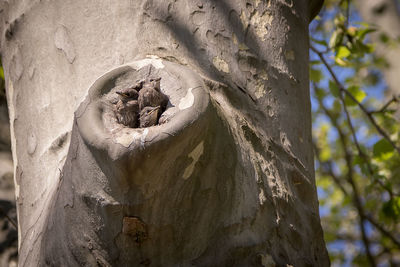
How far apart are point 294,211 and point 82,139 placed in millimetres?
474

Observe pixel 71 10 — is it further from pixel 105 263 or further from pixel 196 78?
pixel 105 263

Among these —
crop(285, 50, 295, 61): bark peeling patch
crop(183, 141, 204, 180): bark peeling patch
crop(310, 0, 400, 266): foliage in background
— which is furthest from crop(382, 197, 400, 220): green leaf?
crop(183, 141, 204, 180): bark peeling patch

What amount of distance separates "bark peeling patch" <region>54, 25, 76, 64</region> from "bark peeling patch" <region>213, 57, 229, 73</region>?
33 centimetres

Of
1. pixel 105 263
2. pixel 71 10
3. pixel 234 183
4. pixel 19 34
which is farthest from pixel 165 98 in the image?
pixel 19 34

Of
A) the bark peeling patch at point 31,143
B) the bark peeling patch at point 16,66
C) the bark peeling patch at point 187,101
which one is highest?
the bark peeling patch at point 187,101

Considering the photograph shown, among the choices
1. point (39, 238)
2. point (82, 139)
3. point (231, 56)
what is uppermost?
point (231, 56)

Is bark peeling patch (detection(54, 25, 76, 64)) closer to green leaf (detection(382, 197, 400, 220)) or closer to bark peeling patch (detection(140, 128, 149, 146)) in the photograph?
bark peeling patch (detection(140, 128, 149, 146))

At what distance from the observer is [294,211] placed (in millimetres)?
1023

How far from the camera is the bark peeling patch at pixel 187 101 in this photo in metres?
0.83

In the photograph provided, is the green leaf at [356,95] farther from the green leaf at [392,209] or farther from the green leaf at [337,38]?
the green leaf at [392,209]

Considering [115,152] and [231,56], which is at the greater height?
[231,56]

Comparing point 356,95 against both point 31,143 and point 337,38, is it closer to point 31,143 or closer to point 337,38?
point 337,38

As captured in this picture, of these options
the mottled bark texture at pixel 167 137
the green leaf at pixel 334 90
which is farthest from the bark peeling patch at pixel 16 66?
the green leaf at pixel 334 90

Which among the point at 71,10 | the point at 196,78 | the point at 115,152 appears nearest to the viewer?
the point at 115,152
